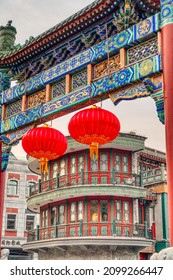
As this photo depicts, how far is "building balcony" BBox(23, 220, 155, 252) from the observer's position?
18156 millimetres

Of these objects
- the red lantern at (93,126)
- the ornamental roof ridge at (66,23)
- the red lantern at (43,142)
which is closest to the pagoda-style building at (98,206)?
the red lantern at (43,142)

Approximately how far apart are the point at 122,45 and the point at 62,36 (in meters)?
1.66

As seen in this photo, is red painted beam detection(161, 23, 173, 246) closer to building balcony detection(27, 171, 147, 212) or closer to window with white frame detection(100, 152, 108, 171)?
building balcony detection(27, 171, 147, 212)

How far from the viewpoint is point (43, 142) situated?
27.1ft

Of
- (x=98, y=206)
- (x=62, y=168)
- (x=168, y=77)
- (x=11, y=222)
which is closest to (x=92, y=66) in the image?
(x=168, y=77)

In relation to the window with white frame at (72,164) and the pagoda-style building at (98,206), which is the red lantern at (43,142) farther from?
the window with white frame at (72,164)

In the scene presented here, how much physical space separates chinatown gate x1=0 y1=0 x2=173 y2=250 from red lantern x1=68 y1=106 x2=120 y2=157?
15.4 inches

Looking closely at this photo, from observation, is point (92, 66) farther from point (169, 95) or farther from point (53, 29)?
point (169, 95)

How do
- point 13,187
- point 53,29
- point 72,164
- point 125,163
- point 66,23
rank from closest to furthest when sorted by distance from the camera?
point 66,23 → point 53,29 → point 125,163 → point 72,164 → point 13,187

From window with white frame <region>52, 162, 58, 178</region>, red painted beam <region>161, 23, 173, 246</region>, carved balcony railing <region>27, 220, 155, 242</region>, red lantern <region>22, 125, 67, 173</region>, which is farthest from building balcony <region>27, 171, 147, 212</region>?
red painted beam <region>161, 23, 173, 246</region>

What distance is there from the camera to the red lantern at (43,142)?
27.1ft

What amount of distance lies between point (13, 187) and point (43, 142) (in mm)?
21959

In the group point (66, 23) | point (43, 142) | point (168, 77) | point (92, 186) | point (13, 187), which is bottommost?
point (43, 142)
